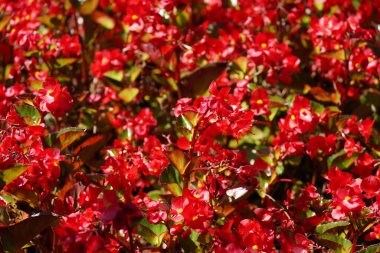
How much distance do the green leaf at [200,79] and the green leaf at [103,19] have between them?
1.72 ft

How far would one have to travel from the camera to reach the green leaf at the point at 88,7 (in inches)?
98.4

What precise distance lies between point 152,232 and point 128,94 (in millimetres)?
880

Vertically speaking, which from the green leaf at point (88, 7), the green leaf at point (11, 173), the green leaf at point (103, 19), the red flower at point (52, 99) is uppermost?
the red flower at point (52, 99)

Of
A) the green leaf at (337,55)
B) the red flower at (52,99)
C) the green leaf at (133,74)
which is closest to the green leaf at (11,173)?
the red flower at (52,99)

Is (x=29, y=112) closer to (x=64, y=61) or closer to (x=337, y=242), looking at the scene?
(x=64, y=61)

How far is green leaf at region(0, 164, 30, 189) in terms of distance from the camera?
1322 mm

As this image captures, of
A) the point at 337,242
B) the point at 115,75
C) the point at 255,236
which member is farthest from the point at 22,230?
the point at 115,75

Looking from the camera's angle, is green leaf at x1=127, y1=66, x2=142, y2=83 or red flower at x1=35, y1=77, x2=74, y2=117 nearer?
red flower at x1=35, y1=77, x2=74, y2=117

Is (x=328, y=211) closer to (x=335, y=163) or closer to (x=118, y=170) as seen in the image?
(x=335, y=163)

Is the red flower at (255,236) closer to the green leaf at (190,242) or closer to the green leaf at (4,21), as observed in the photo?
the green leaf at (190,242)

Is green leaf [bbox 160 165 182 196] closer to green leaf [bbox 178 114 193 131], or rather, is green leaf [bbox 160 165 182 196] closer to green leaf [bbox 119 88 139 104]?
green leaf [bbox 178 114 193 131]

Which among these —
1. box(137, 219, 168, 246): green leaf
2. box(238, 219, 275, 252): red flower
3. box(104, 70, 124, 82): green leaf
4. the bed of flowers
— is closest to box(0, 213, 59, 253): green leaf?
the bed of flowers

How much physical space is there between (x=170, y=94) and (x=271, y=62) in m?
0.46

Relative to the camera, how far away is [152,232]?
1504 mm
